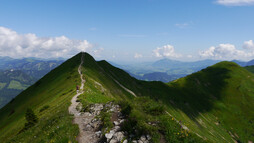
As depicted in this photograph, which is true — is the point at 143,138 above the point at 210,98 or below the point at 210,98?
above

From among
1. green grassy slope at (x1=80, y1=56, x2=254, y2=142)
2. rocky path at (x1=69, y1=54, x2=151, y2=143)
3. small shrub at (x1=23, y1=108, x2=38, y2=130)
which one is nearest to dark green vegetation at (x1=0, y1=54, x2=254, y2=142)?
green grassy slope at (x1=80, y1=56, x2=254, y2=142)

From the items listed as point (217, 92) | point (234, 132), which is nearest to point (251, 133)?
point (234, 132)

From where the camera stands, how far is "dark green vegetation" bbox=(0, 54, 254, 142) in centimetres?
1319

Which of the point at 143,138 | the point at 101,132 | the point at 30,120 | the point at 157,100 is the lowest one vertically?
the point at 157,100

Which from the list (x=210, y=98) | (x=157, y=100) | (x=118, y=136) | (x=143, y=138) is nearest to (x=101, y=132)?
(x=118, y=136)

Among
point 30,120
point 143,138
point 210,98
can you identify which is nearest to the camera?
point 143,138

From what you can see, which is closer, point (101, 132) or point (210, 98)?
point (101, 132)

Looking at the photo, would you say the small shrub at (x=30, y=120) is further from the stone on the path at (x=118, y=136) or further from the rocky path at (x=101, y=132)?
the stone on the path at (x=118, y=136)

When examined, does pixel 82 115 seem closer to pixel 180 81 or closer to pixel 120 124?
pixel 120 124

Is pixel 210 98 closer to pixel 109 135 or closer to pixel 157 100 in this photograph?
pixel 157 100

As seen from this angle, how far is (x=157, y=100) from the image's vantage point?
98.8 metres

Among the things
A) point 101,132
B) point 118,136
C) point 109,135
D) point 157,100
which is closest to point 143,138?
point 118,136

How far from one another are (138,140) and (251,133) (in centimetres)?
14983

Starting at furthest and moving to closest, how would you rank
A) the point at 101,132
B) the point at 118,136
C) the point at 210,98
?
1. the point at 210,98
2. the point at 101,132
3. the point at 118,136
